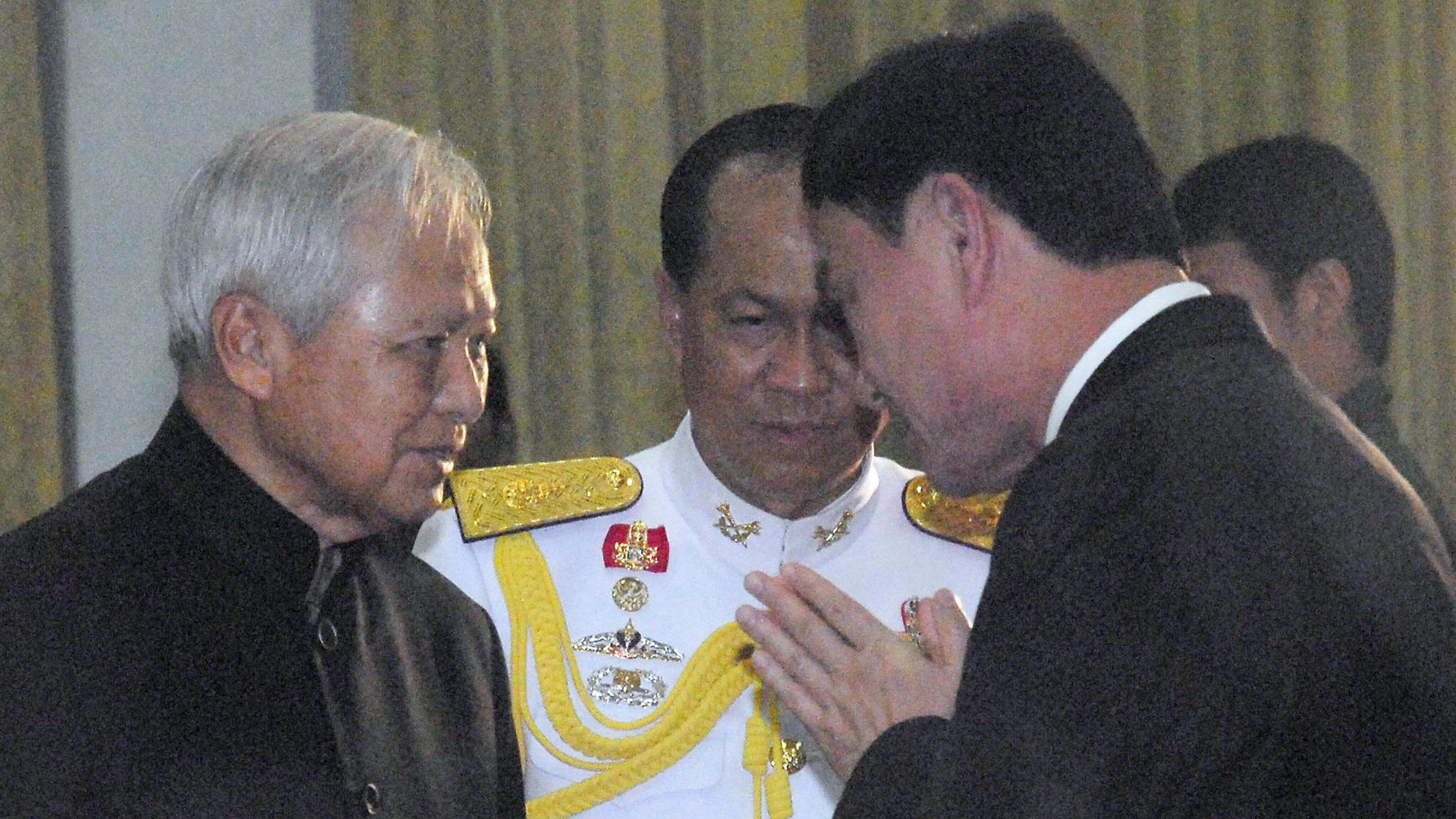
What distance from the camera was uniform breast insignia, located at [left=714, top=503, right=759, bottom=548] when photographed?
2350mm

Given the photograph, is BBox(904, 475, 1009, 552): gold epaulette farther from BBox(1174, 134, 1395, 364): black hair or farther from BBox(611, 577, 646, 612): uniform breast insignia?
BBox(1174, 134, 1395, 364): black hair

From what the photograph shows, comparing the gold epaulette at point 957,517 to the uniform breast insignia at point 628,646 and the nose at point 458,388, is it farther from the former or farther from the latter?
the nose at point 458,388

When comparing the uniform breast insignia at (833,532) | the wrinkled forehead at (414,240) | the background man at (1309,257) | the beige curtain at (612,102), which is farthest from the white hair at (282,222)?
the beige curtain at (612,102)

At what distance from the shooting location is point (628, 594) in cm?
230

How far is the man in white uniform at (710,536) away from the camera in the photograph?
2.20m

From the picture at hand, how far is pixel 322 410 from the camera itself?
1679 millimetres

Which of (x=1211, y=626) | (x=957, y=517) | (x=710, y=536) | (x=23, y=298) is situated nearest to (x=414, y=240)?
(x=710, y=536)

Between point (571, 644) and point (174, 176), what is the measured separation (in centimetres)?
173

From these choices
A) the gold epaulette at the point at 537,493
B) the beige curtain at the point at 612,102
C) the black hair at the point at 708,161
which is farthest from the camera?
the beige curtain at the point at 612,102

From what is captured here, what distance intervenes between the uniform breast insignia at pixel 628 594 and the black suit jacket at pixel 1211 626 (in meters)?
0.97

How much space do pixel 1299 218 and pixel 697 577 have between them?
1.49 meters

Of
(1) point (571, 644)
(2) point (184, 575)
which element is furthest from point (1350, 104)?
(2) point (184, 575)

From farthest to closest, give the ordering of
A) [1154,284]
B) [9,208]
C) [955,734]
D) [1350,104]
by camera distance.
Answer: [1350,104]
[9,208]
[1154,284]
[955,734]

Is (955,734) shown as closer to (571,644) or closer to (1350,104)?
(571,644)
